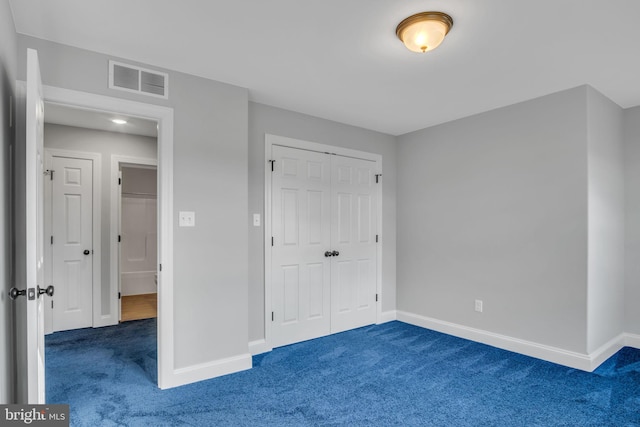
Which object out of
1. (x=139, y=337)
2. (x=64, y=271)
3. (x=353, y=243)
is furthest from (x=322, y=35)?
(x=64, y=271)

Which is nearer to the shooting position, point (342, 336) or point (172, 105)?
point (172, 105)

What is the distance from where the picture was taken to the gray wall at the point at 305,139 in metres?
3.49

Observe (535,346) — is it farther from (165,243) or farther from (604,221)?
(165,243)

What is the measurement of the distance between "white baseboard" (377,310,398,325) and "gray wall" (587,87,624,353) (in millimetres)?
2106

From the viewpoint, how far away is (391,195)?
4727 mm

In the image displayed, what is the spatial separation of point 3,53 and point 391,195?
3935 millimetres

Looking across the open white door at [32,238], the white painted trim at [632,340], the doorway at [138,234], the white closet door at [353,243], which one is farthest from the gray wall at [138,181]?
the white painted trim at [632,340]

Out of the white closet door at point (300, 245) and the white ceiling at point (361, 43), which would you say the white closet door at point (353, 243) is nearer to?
the white closet door at point (300, 245)

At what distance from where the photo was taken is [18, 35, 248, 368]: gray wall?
2.79 meters

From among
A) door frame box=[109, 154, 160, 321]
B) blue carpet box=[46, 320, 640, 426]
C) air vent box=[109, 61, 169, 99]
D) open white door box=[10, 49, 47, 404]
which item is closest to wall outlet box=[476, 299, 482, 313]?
blue carpet box=[46, 320, 640, 426]

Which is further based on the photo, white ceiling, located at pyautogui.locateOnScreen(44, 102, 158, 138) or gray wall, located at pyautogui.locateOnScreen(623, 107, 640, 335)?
white ceiling, located at pyautogui.locateOnScreen(44, 102, 158, 138)

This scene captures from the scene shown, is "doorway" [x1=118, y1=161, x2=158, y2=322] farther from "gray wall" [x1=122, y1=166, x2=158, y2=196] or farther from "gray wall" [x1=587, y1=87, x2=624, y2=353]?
"gray wall" [x1=587, y1=87, x2=624, y2=353]

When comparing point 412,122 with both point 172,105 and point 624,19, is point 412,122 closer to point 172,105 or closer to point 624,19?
point 624,19

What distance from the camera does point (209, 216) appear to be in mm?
2920
